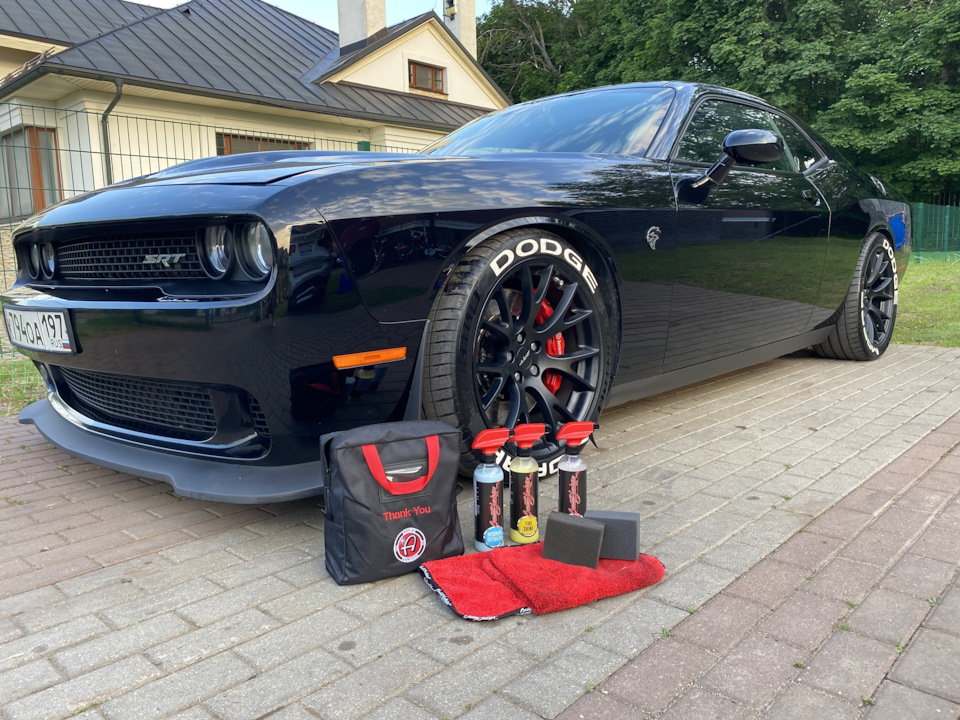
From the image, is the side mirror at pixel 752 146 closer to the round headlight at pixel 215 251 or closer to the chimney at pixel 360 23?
the round headlight at pixel 215 251

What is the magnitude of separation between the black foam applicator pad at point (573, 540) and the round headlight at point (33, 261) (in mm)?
2097

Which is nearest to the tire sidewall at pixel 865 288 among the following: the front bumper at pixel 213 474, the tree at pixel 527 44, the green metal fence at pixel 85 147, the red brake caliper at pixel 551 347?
the red brake caliper at pixel 551 347

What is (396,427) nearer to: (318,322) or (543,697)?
(318,322)

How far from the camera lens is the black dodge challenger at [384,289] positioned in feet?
6.55

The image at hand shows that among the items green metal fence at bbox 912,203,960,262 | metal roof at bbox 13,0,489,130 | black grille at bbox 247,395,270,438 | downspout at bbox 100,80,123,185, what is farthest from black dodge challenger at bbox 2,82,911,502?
green metal fence at bbox 912,203,960,262

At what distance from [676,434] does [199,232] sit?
2.22m

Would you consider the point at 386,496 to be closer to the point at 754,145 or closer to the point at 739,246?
the point at 754,145

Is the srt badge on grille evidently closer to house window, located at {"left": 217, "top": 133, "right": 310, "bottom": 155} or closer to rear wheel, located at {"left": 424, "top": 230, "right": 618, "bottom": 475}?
rear wheel, located at {"left": 424, "top": 230, "right": 618, "bottom": 475}

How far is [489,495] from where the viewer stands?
83.5 inches

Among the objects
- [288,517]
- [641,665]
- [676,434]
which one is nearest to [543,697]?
[641,665]

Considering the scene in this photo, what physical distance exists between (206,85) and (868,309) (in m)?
11.3

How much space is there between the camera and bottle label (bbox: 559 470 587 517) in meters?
2.21

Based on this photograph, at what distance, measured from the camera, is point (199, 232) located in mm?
2051

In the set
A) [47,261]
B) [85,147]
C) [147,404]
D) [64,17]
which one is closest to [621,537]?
[147,404]
